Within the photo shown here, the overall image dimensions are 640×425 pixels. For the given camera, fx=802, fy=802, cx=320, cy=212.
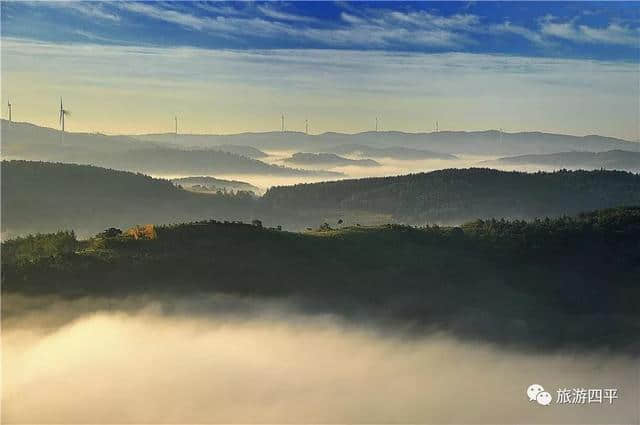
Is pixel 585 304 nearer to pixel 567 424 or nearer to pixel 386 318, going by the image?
pixel 386 318

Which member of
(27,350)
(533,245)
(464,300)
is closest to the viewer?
(27,350)

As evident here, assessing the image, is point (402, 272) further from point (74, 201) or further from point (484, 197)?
point (74, 201)

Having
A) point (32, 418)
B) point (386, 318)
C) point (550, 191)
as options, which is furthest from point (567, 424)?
point (550, 191)

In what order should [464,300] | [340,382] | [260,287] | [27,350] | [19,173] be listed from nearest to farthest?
[27,350] < [340,382] < [260,287] < [464,300] < [19,173]

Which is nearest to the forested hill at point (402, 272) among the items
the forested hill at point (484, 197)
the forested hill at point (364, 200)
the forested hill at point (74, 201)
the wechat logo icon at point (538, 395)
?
the wechat logo icon at point (538, 395)

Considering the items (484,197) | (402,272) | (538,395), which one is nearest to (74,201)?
(484,197)

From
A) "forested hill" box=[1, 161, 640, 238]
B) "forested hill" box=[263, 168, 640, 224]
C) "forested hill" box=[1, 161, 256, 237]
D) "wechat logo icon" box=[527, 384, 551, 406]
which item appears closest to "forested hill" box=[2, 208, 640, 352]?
"wechat logo icon" box=[527, 384, 551, 406]
